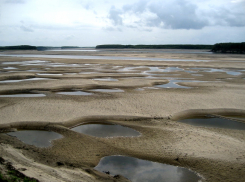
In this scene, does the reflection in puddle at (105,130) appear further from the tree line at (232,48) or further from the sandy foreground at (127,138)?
the tree line at (232,48)

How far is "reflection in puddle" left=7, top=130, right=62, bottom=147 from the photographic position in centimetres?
962

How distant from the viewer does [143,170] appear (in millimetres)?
7758

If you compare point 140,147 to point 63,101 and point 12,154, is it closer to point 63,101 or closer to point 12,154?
point 12,154

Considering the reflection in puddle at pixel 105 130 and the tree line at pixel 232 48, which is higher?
the tree line at pixel 232 48

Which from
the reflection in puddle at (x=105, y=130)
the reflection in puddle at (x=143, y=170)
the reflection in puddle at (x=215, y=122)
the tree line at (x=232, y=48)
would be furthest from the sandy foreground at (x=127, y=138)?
the tree line at (x=232, y=48)

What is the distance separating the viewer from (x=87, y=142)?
380 inches

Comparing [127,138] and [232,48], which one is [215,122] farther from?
[232,48]

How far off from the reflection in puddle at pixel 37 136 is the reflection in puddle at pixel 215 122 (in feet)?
23.7

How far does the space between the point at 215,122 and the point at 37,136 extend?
31.0 feet

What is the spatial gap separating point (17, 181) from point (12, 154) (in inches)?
103

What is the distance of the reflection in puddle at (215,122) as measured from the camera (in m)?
11.8

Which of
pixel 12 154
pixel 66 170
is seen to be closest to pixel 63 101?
pixel 12 154

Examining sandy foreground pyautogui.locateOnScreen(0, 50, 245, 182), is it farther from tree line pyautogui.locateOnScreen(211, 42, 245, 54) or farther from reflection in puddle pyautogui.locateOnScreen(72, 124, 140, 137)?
tree line pyautogui.locateOnScreen(211, 42, 245, 54)

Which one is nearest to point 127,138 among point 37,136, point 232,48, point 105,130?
point 105,130
